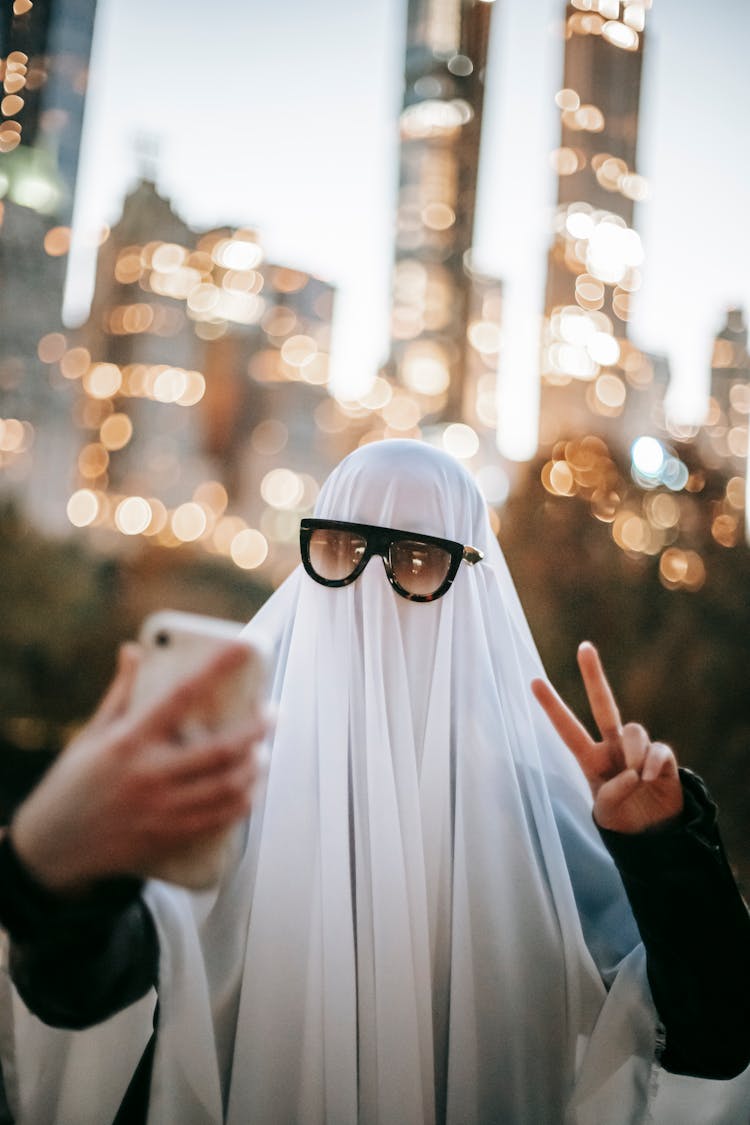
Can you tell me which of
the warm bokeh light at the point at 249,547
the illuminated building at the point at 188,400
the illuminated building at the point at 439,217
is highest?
the illuminated building at the point at 439,217

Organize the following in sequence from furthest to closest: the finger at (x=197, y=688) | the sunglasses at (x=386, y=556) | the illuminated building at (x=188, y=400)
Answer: the illuminated building at (x=188, y=400) → the sunglasses at (x=386, y=556) → the finger at (x=197, y=688)

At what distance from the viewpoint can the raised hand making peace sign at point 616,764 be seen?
170 centimetres

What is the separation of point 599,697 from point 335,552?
0.68 meters

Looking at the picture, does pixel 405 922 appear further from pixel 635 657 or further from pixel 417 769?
pixel 635 657

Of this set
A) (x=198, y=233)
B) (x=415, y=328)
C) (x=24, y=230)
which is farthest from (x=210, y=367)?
(x=24, y=230)

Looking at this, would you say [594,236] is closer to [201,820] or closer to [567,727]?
[567,727]

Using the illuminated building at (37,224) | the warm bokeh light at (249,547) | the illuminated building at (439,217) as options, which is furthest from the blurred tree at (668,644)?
the illuminated building at (439,217)

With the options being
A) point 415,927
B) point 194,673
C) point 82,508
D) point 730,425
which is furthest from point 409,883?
point 82,508

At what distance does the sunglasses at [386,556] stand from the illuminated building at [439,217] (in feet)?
208

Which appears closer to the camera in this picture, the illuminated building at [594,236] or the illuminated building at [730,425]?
the illuminated building at [730,425]

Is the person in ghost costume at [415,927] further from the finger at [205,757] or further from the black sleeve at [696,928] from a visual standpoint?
the finger at [205,757]

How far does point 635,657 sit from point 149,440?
3654cm

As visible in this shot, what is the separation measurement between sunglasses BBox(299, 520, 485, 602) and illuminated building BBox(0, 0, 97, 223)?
4.23 meters

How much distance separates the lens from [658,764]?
1685 mm
